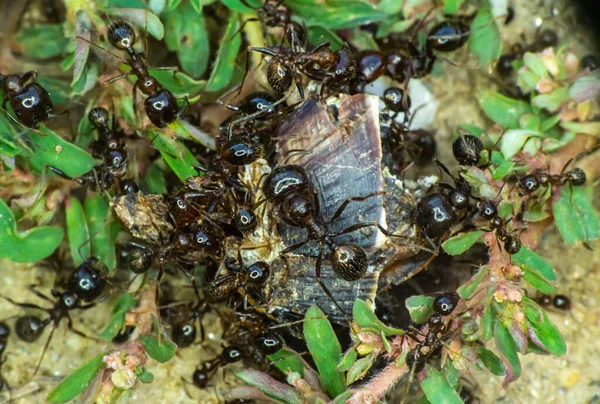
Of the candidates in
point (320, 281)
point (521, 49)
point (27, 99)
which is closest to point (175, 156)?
point (27, 99)

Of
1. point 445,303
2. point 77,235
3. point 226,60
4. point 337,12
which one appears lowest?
point 77,235

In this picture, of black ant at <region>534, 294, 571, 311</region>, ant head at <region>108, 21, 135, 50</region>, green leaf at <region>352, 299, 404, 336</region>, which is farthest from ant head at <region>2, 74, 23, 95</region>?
black ant at <region>534, 294, 571, 311</region>

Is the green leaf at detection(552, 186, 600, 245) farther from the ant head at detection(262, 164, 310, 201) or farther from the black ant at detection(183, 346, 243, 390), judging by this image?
the black ant at detection(183, 346, 243, 390)

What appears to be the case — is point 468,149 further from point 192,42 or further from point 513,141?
point 192,42

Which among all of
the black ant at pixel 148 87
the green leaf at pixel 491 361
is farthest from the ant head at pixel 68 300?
the green leaf at pixel 491 361

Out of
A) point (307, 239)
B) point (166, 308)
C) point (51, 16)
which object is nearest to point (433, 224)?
point (307, 239)

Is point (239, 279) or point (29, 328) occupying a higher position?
point (239, 279)

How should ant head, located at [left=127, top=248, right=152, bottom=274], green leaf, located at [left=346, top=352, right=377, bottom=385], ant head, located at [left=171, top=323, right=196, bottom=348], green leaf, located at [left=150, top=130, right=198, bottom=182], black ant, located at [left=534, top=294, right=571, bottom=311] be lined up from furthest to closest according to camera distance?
black ant, located at [left=534, top=294, right=571, bottom=311] < ant head, located at [left=171, top=323, right=196, bottom=348] < green leaf, located at [left=150, top=130, right=198, bottom=182] < ant head, located at [left=127, top=248, right=152, bottom=274] < green leaf, located at [left=346, top=352, right=377, bottom=385]
